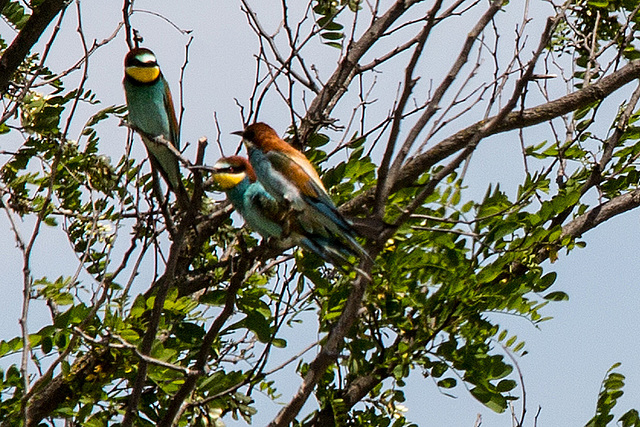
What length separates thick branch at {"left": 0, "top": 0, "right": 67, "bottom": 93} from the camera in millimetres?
2936

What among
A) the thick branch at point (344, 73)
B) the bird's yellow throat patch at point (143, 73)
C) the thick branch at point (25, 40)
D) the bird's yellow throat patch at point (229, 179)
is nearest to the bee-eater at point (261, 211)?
the bird's yellow throat patch at point (229, 179)

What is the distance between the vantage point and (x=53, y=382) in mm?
3133

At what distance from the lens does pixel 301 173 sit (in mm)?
3232

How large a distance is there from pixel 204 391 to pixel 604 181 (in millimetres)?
1722

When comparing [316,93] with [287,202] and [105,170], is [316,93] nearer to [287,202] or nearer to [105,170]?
[287,202]

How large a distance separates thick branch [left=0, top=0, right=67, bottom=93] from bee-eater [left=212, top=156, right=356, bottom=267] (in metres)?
0.68

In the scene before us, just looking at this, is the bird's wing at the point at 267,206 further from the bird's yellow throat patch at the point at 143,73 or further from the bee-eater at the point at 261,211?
the bird's yellow throat patch at the point at 143,73

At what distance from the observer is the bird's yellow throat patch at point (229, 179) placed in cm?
333

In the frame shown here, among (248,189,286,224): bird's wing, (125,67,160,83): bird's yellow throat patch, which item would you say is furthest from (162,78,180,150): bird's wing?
(248,189,286,224): bird's wing

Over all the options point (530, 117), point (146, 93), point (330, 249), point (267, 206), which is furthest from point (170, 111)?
point (530, 117)

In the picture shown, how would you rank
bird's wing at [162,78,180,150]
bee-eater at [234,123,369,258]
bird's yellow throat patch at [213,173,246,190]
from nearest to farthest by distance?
1. bee-eater at [234,123,369,258]
2. bird's yellow throat patch at [213,173,246,190]
3. bird's wing at [162,78,180,150]

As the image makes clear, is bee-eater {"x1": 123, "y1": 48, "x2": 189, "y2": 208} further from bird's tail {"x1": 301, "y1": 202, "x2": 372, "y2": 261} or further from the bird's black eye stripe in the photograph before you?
bird's tail {"x1": 301, "y1": 202, "x2": 372, "y2": 261}

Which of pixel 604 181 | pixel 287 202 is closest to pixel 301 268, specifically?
pixel 287 202

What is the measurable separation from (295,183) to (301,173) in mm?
40
